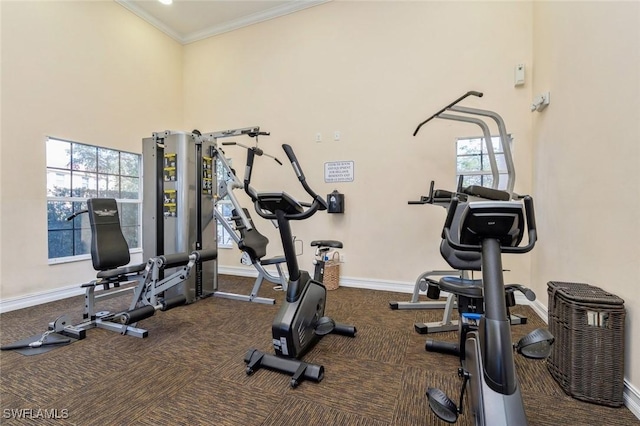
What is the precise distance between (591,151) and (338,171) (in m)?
2.61

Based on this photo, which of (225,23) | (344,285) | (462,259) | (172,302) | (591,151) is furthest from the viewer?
(225,23)

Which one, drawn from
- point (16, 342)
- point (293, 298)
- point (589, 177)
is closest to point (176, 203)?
point (16, 342)

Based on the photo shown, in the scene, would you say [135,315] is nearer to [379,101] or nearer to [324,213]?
[324,213]

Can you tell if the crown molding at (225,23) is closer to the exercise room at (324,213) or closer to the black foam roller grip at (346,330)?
the exercise room at (324,213)

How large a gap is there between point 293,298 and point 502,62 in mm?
3472

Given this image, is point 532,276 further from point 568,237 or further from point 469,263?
point 469,263

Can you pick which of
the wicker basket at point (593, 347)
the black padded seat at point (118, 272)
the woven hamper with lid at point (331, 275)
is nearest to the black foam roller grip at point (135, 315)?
the black padded seat at point (118, 272)

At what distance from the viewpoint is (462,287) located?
6.09 ft

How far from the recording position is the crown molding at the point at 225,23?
4.27m

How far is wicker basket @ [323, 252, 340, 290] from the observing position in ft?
12.7

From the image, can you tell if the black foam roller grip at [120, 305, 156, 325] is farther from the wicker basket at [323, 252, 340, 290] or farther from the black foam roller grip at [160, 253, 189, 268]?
the wicker basket at [323, 252, 340, 290]

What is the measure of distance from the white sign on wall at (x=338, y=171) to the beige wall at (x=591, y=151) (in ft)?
6.89

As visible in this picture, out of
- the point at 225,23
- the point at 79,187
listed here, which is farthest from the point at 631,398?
the point at 225,23

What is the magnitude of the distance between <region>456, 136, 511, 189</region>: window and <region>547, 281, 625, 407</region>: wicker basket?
6.54ft
